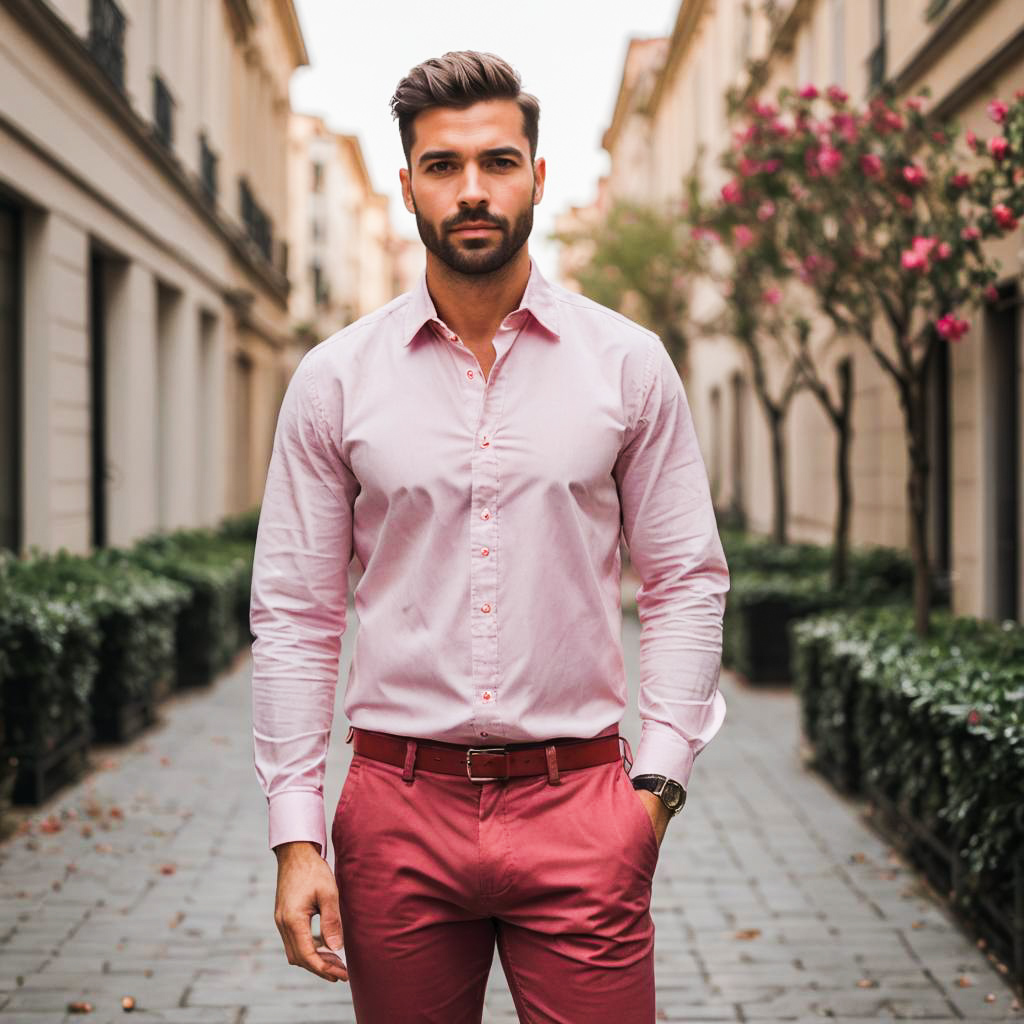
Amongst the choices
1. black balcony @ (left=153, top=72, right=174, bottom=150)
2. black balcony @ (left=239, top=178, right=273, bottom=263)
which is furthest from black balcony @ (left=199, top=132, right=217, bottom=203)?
black balcony @ (left=239, top=178, right=273, bottom=263)

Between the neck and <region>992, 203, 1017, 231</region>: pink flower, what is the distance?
13.3 ft

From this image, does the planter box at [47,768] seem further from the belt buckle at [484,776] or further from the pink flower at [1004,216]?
the belt buckle at [484,776]

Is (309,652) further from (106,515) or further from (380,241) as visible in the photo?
(380,241)

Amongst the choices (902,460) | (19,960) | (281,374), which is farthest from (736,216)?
(281,374)

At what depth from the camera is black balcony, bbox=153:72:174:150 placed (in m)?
14.2

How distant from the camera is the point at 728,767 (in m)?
8.71

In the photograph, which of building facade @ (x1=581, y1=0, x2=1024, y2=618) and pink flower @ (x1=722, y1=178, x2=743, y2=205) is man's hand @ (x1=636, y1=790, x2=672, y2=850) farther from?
pink flower @ (x1=722, y1=178, x2=743, y2=205)

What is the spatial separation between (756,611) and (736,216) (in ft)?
10.3

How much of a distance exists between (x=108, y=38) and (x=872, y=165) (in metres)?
6.82

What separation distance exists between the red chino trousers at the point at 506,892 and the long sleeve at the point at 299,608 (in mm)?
120

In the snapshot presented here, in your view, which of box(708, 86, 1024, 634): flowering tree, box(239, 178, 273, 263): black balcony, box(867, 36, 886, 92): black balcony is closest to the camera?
box(708, 86, 1024, 634): flowering tree

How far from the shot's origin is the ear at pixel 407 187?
8.42 feet

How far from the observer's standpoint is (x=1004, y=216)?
19.9 ft

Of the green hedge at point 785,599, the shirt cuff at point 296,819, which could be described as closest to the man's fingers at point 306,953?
the shirt cuff at point 296,819
